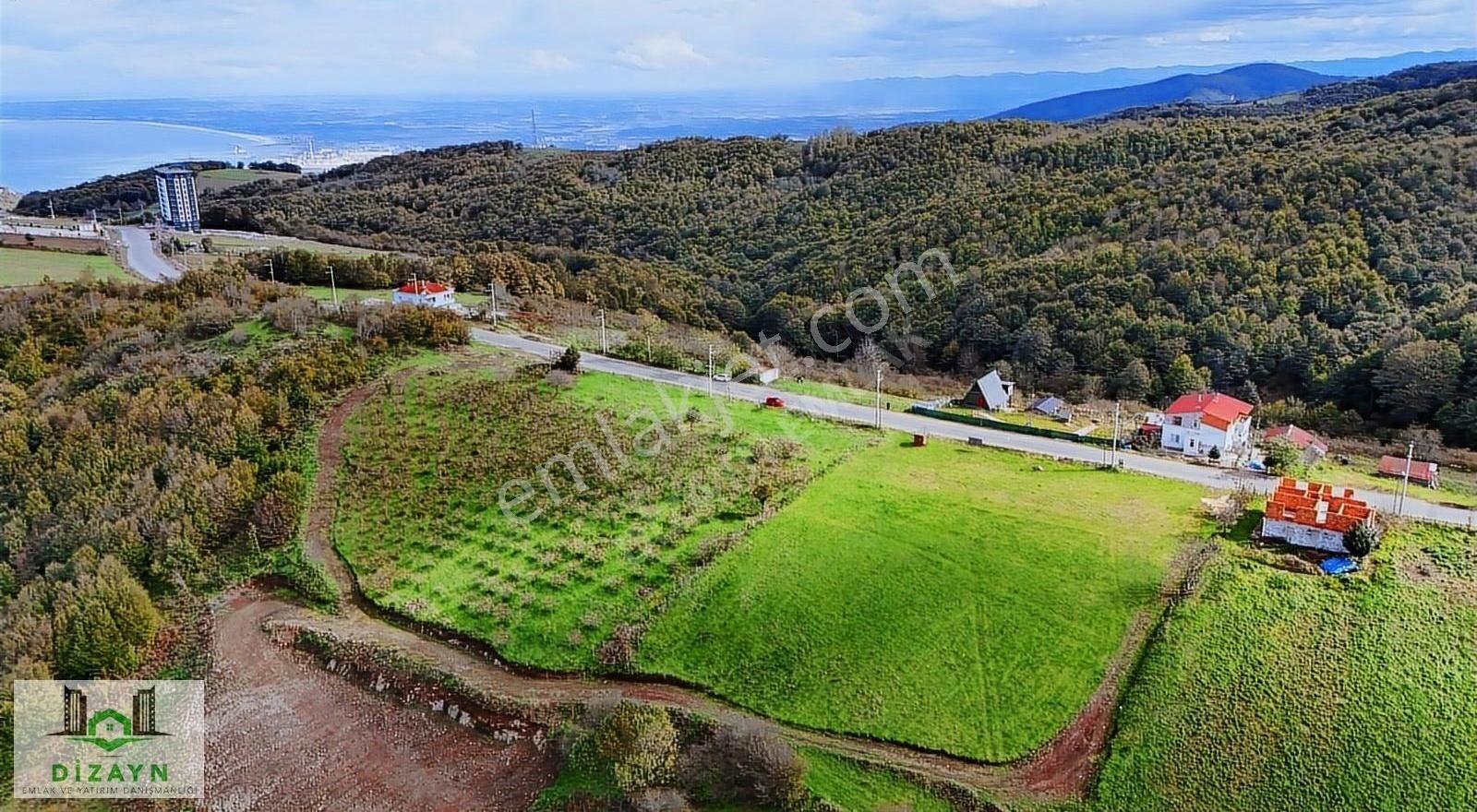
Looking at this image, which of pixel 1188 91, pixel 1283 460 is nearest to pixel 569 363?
pixel 1283 460

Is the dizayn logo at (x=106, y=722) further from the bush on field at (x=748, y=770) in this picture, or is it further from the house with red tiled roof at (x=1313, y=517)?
the house with red tiled roof at (x=1313, y=517)

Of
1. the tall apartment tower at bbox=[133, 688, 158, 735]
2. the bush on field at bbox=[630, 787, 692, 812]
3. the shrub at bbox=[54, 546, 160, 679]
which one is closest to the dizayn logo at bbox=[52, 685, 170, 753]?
the tall apartment tower at bbox=[133, 688, 158, 735]

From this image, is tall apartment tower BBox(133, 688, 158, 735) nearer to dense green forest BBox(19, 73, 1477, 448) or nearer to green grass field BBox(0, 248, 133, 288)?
dense green forest BBox(19, 73, 1477, 448)

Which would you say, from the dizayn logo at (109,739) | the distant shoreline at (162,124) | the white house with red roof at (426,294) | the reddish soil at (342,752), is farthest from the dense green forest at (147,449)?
the distant shoreline at (162,124)

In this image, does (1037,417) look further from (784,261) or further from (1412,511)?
(784,261)

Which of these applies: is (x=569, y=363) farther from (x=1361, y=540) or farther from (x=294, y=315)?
(x=1361, y=540)

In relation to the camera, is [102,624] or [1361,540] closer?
[102,624]
